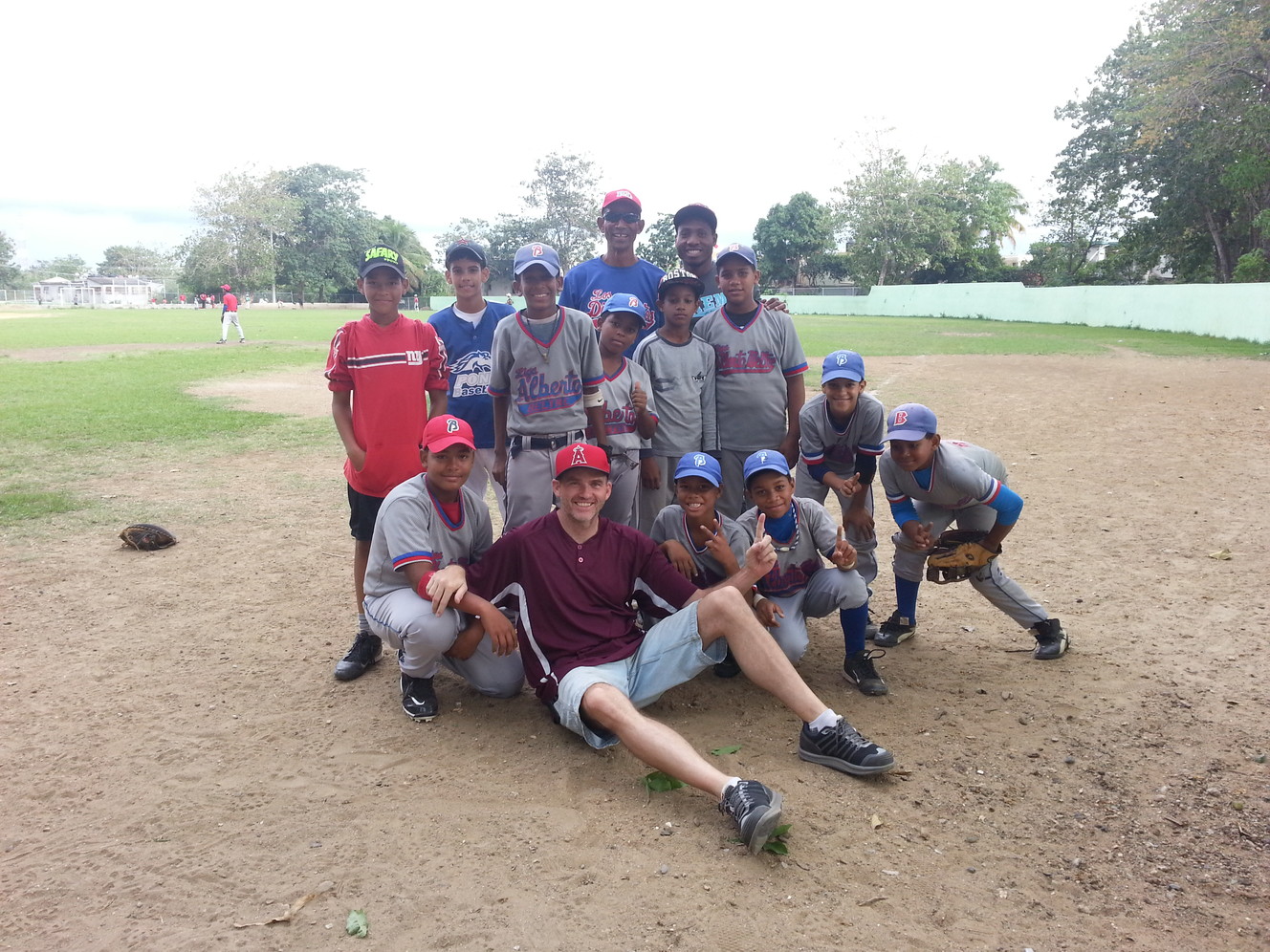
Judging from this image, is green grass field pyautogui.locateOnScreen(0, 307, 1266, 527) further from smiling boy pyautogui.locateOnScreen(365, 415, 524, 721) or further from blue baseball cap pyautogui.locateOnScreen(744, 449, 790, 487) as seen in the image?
blue baseball cap pyautogui.locateOnScreen(744, 449, 790, 487)

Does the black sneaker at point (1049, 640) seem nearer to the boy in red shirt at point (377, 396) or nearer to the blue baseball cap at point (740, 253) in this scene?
the blue baseball cap at point (740, 253)

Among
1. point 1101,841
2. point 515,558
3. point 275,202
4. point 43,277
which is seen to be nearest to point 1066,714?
point 1101,841

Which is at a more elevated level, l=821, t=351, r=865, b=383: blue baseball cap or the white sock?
l=821, t=351, r=865, b=383: blue baseball cap

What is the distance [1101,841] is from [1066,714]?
3.15 ft

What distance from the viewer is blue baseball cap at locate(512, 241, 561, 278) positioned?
4.39 metres

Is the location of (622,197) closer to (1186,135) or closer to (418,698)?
(418,698)

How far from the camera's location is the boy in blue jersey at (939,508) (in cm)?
430

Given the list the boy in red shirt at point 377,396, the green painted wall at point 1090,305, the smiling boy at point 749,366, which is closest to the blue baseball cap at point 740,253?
the smiling boy at point 749,366

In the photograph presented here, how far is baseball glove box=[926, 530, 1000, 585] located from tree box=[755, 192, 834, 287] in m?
52.8

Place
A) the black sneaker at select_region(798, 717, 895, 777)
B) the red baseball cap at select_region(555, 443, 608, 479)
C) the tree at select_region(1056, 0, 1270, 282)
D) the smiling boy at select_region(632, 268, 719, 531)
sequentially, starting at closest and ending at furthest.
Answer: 1. the black sneaker at select_region(798, 717, 895, 777)
2. the red baseball cap at select_region(555, 443, 608, 479)
3. the smiling boy at select_region(632, 268, 719, 531)
4. the tree at select_region(1056, 0, 1270, 282)

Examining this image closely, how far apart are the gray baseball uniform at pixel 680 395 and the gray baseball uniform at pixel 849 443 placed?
51 centimetres

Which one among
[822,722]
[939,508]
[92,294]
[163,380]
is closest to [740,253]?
[939,508]

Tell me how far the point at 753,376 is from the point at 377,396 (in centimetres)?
196

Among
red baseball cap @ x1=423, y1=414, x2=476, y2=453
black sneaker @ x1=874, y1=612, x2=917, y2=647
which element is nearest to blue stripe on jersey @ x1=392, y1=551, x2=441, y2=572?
red baseball cap @ x1=423, y1=414, x2=476, y2=453
